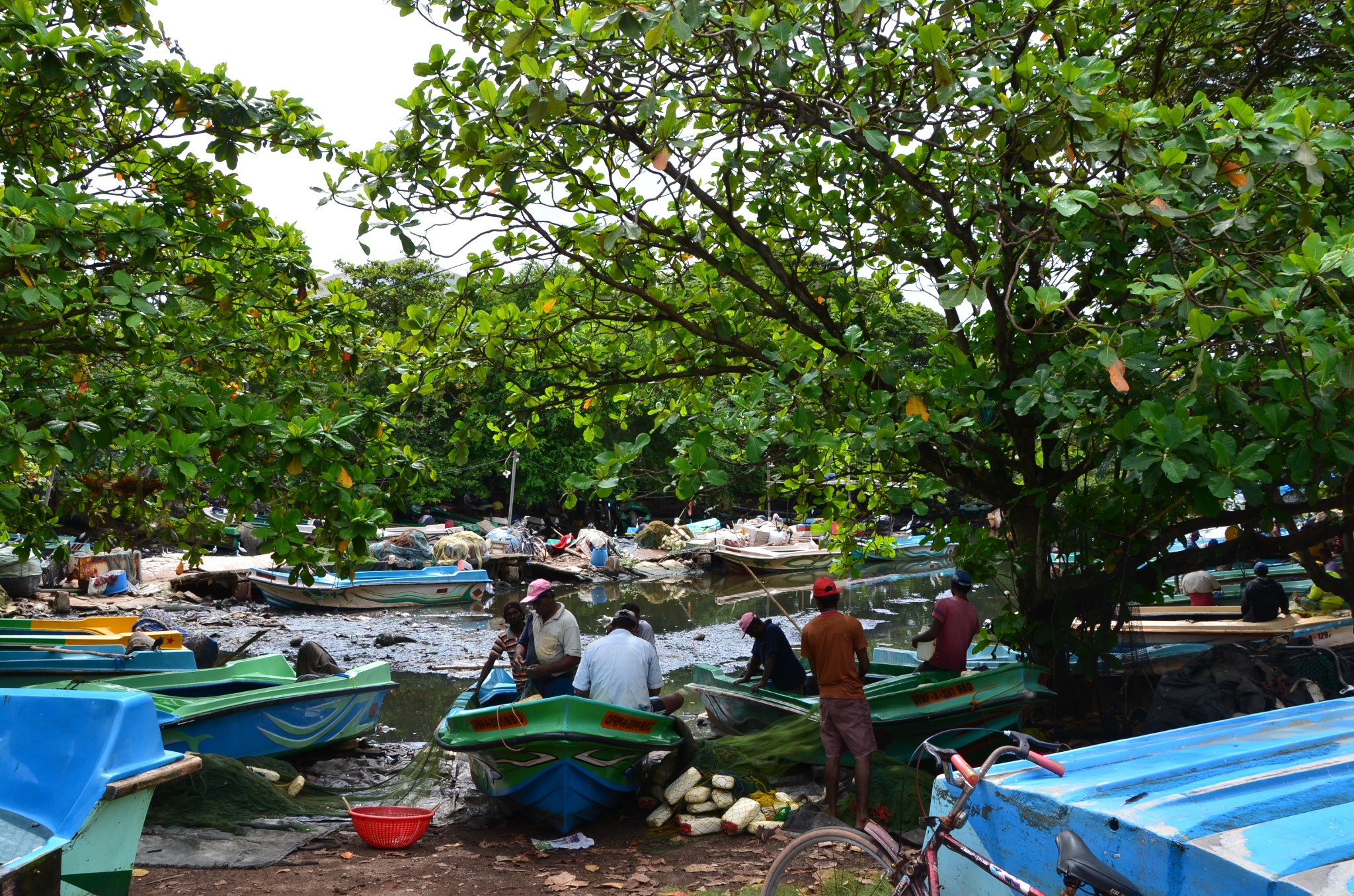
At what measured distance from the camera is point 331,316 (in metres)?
8.31

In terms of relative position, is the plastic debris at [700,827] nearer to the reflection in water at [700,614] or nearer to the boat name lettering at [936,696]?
the boat name lettering at [936,696]

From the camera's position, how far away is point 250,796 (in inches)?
310

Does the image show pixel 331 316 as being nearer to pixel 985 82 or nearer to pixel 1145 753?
pixel 985 82

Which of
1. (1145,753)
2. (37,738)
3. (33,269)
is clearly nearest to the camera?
(1145,753)

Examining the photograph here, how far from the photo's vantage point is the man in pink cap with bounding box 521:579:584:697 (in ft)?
28.5

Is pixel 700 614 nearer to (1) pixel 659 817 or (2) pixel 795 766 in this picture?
(2) pixel 795 766

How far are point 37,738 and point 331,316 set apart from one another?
Result: 4159mm

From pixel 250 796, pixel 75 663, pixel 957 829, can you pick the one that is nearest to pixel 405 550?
pixel 75 663

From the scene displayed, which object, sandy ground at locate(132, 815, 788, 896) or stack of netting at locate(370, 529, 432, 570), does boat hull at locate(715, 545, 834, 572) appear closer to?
stack of netting at locate(370, 529, 432, 570)

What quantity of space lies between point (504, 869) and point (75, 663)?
649cm

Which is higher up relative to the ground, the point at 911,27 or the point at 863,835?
the point at 911,27

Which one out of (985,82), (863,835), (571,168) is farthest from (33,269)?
(985,82)

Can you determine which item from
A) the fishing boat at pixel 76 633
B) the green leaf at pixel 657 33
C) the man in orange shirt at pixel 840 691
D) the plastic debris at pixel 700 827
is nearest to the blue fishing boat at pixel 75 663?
the fishing boat at pixel 76 633

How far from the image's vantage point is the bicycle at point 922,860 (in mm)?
2893
